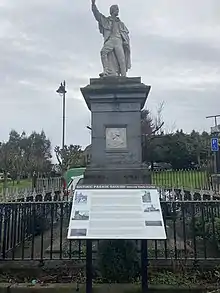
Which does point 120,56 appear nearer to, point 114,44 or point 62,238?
point 114,44

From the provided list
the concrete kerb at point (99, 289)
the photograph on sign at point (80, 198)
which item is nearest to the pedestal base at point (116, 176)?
the photograph on sign at point (80, 198)

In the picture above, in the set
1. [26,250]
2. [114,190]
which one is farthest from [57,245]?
[114,190]

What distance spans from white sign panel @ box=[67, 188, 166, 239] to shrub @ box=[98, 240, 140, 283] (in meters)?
0.82

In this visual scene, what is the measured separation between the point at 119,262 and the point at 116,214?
3.55 ft

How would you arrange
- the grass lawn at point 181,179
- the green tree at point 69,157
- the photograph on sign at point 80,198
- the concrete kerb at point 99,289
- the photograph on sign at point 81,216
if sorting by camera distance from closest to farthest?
the photograph on sign at point 81,216, the photograph on sign at point 80,198, the concrete kerb at point 99,289, the grass lawn at point 181,179, the green tree at point 69,157

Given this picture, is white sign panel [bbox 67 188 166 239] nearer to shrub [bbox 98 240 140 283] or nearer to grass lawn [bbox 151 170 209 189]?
shrub [bbox 98 240 140 283]

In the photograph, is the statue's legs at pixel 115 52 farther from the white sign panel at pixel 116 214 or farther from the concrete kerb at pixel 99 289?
the concrete kerb at pixel 99 289

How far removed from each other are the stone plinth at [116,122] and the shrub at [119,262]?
1.96 m

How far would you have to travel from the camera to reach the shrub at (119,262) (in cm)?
493

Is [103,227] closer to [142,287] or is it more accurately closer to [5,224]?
[142,287]

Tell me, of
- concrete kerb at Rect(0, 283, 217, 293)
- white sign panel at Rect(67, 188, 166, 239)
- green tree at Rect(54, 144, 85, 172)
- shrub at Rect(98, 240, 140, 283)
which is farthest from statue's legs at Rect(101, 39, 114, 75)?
green tree at Rect(54, 144, 85, 172)

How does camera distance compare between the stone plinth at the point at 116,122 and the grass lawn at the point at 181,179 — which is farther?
the grass lawn at the point at 181,179

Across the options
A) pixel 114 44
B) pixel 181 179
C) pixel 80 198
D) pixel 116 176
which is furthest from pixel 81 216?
pixel 181 179

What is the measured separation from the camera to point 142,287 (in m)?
4.32
